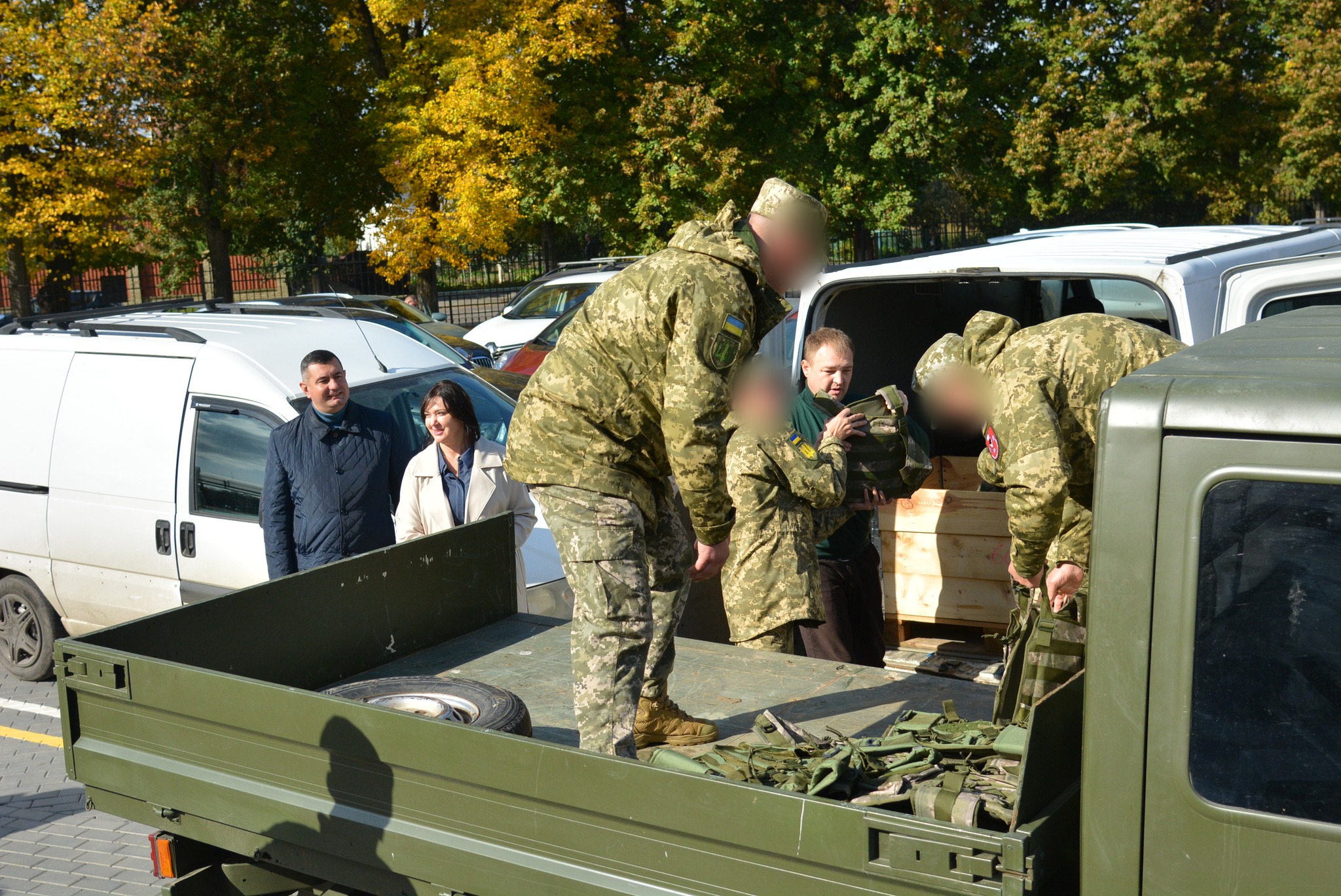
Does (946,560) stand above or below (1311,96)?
below

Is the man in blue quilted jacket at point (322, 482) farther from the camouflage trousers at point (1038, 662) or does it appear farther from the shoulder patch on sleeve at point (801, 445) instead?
the camouflage trousers at point (1038, 662)

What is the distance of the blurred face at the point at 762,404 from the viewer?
4207 mm

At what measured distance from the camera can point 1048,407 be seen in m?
3.92

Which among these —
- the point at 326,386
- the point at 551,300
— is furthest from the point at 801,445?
the point at 551,300

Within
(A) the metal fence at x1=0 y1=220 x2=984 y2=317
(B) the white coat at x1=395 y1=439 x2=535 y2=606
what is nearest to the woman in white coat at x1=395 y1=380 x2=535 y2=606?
(B) the white coat at x1=395 y1=439 x2=535 y2=606

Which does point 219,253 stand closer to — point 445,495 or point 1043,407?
point 445,495

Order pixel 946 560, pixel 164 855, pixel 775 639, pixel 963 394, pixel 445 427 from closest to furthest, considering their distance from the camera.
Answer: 1. pixel 164 855
2. pixel 963 394
3. pixel 775 639
4. pixel 445 427
5. pixel 946 560

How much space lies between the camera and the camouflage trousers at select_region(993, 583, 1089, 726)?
314 centimetres

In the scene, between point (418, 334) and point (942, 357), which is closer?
point (942, 357)

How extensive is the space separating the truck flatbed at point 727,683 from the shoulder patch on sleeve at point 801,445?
950 mm

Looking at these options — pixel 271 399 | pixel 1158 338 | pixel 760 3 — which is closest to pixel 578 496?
pixel 1158 338

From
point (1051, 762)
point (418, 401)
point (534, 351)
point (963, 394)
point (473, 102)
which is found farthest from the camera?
point (473, 102)

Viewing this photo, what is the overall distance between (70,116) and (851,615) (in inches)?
747

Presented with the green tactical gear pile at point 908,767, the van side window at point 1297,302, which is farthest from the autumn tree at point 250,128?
the green tactical gear pile at point 908,767
